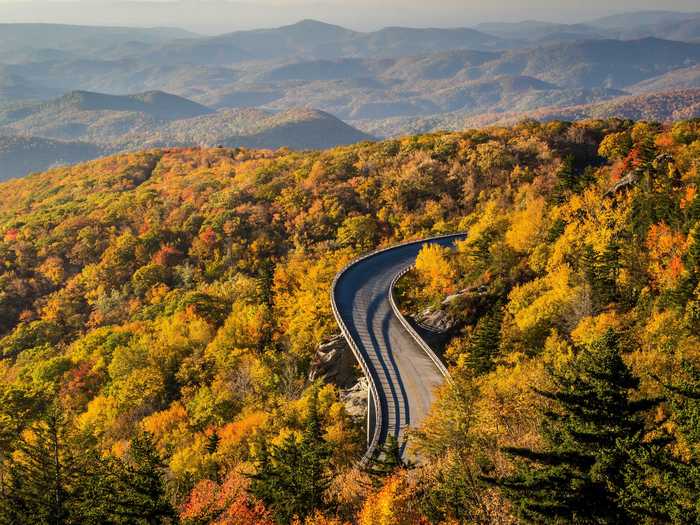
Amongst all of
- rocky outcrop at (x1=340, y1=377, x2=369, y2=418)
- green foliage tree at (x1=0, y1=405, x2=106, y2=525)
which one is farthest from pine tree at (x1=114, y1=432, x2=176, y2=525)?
rocky outcrop at (x1=340, y1=377, x2=369, y2=418)

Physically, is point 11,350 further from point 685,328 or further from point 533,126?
point 533,126

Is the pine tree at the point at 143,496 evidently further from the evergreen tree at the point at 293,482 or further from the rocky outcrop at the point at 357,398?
the rocky outcrop at the point at 357,398

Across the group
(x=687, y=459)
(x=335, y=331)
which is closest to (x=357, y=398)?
(x=335, y=331)

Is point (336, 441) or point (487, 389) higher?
point (487, 389)

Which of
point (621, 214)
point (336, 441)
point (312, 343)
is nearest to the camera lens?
point (336, 441)

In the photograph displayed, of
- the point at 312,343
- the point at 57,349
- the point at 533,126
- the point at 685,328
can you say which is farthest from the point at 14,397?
the point at 533,126

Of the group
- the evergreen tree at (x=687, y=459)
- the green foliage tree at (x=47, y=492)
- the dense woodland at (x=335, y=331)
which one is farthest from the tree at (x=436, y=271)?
the green foliage tree at (x=47, y=492)
